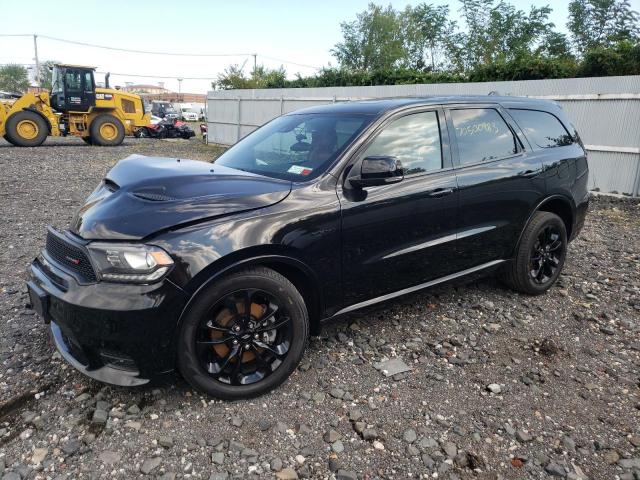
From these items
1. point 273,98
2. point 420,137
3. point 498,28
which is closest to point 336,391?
point 420,137

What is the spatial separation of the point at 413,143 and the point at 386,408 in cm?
181

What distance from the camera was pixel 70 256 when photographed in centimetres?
258

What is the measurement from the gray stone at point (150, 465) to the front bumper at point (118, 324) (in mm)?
378

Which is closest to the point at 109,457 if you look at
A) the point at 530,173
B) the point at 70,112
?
the point at 530,173

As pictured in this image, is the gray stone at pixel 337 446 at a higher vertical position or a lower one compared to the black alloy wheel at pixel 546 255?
lower

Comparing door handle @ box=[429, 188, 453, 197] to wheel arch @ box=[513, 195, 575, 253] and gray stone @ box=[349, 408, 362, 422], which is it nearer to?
wheel arch @ box=[513, 195, 575, 253]

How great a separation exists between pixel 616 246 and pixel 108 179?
5916 millimetres

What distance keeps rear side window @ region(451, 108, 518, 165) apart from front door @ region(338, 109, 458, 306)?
0.57ft

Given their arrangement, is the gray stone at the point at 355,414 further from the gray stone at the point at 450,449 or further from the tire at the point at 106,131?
the tire at the point at 106,131

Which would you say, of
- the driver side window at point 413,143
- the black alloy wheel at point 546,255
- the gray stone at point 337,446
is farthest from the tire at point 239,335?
the black alloy wheel at point 546,255

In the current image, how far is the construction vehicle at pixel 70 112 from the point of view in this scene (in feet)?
54.8

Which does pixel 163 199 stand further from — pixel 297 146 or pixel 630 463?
pixel 630 463

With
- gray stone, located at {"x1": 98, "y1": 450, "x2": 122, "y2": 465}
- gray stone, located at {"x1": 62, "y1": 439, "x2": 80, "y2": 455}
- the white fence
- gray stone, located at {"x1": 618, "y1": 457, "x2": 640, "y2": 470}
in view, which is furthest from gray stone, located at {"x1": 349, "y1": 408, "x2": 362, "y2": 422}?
the white fence

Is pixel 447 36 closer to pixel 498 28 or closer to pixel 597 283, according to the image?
pixel 498 28
